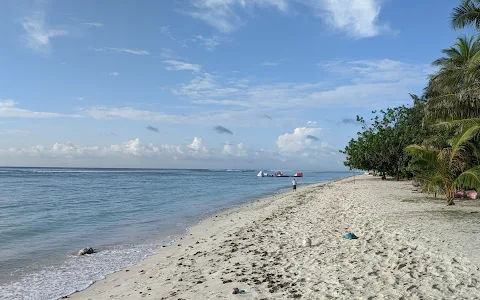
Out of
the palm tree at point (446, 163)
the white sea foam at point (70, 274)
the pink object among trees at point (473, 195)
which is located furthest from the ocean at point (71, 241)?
the pink object among trees at point (473, 195)

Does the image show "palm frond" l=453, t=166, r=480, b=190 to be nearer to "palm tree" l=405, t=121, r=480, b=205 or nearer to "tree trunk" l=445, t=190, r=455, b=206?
"palm tree" l=405, t=121, r=480, b=205

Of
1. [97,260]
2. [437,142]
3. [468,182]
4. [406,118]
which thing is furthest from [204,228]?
[406,118]

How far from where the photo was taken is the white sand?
5.27 meters

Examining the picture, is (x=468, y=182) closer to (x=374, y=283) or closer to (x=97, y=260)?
(x=374, y=283)

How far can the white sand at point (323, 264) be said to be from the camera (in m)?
5.27

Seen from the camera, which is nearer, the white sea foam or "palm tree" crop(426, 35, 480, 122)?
the white sea foam

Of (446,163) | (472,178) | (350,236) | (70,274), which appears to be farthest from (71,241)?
(446,163)

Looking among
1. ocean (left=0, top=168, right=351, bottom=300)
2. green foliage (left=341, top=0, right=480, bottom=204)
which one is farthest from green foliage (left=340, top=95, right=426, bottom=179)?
ocean (left=0, top=168, right=351, bottom=300)

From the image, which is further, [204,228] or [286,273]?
[204,228]

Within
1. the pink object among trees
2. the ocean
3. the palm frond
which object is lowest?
the ocean

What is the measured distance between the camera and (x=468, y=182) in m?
12.5

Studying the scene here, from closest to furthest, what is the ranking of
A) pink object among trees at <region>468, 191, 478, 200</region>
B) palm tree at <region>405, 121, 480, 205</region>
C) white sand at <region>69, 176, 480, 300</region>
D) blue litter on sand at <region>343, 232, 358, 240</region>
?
1. white sand at <region>69, 176, 480, 300</region>
2. blue litter on sand at <region>343, 232, 358, 240</region>
3. palm tree at <region>405, 121, 480, 205</region>
4. pink object among trees at <region>468, 191, 478, 200</region>

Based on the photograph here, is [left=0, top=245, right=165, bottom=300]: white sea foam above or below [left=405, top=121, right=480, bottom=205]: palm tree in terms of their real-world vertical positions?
below

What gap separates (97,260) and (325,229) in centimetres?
604
